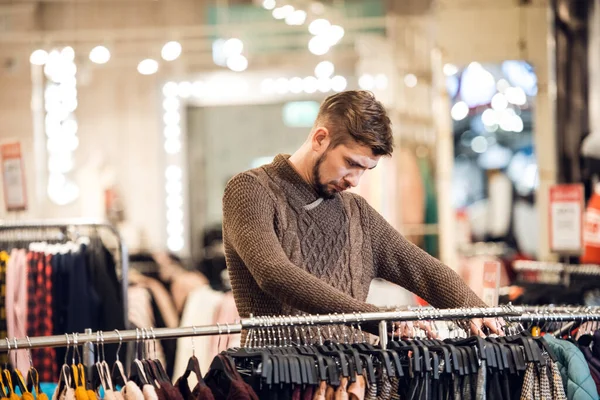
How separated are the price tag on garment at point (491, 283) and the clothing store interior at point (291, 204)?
12 millimetres

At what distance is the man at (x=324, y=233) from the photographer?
97.0 inches

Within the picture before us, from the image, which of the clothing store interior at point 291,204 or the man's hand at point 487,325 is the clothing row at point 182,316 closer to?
the clothing store interior at point 291,204

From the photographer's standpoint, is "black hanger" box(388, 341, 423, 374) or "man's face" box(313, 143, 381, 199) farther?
"man's face" box(313, 143, 381, 199)

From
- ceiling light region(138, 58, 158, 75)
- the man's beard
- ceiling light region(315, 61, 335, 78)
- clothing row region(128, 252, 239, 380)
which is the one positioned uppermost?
ceiling light region(138, 58, 158, 75)

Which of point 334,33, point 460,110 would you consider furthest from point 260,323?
point 334,33

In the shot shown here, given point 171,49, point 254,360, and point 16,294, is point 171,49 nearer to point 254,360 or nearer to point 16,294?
point 16,294

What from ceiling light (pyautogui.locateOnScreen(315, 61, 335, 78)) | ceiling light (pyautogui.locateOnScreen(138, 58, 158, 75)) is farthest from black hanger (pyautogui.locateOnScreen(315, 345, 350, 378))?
ceiling light (pyautogui.locateOnScreen(315, 61, 335, 78))

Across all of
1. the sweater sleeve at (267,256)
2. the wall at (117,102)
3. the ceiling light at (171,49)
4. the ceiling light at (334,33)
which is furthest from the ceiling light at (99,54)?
the sweater sleeve at (267,256)

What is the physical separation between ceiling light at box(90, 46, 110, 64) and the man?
7.58 metres

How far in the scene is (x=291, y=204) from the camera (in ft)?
8.88

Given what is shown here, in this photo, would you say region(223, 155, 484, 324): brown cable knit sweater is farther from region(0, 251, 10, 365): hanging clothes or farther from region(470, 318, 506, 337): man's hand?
region(0, 251, 10, 365): hanging clothes

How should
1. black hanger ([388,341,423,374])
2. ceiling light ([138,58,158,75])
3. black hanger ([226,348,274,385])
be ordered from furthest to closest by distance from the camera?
ceiling light ([138,58,158,75]) < black hanger ([388,341,423,374]) < black hanger ([226,348,274,385])

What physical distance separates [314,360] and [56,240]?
279 cm

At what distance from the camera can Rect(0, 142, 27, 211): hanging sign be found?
5.02m
